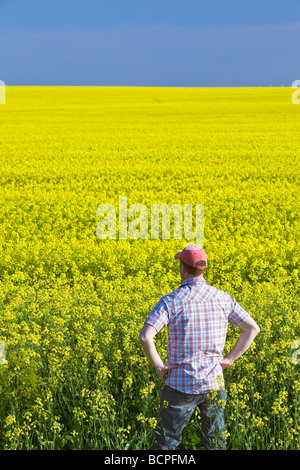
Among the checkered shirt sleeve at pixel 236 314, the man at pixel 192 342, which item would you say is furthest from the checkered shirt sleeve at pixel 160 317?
the checkered shirt sleeve at pixel 236 314

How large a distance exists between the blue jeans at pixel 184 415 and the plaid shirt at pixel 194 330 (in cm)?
9

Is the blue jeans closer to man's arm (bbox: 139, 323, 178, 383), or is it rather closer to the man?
the man

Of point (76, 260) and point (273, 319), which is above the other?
point (76, 260)

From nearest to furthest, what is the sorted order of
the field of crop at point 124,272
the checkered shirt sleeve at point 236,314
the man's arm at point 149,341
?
the man's arm at point 149,341 < the checkered shirt sleeve at point 236,314 < the field of crop at point 124,272

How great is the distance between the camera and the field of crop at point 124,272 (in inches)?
168

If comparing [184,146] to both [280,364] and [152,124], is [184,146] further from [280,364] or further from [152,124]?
[280,364]

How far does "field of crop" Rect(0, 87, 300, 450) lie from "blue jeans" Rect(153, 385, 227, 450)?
12cm

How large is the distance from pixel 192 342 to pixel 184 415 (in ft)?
1.87

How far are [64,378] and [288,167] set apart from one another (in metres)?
17.2

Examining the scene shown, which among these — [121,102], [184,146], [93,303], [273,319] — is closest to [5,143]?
[184,146]

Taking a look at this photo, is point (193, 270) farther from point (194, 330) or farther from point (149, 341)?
point (149, 341)

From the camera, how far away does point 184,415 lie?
365cm

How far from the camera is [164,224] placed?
477 inches

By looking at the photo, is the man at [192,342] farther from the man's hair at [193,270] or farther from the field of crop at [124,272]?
the field of crop at [124,272]
